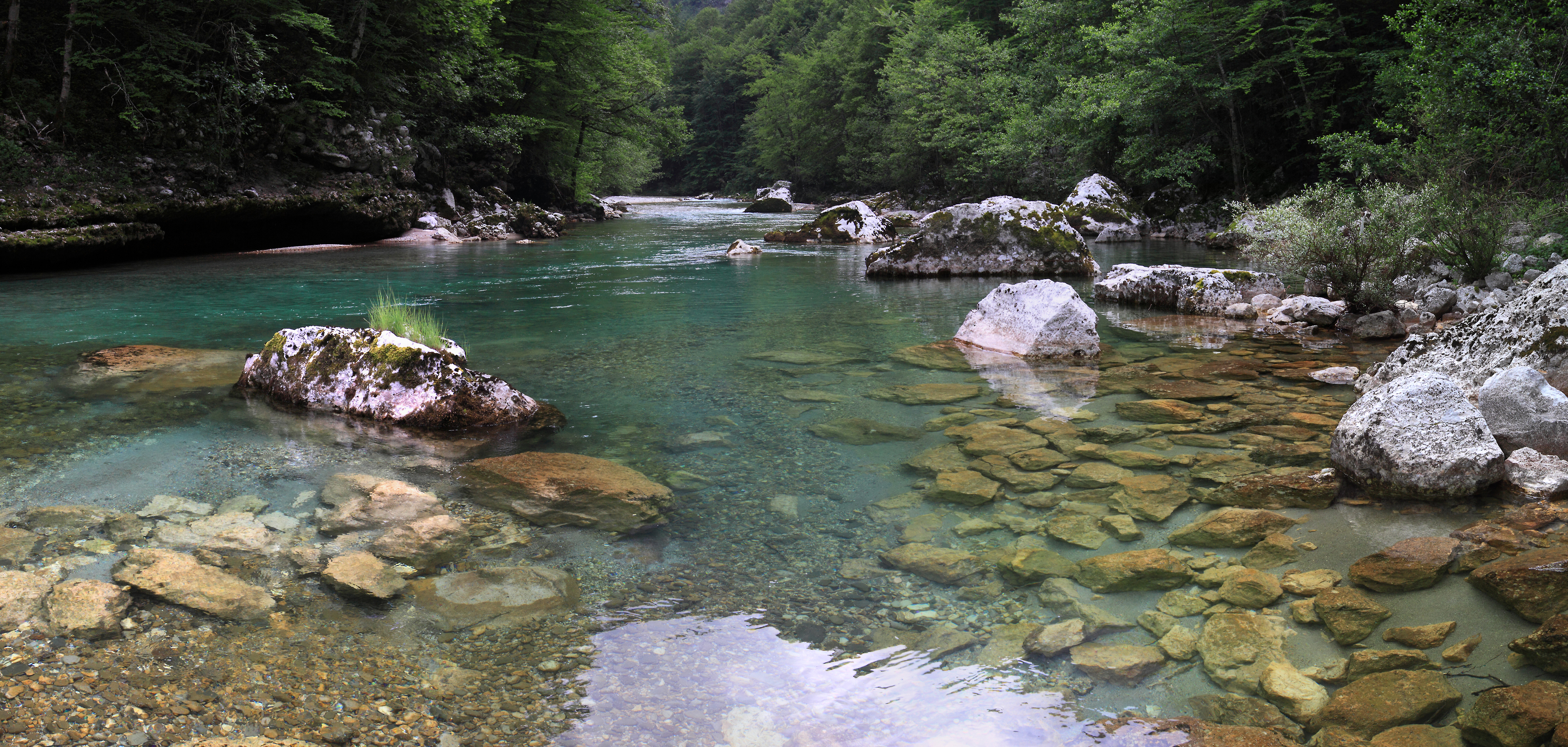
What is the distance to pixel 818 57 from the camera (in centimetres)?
5178

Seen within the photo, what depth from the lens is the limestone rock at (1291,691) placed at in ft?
8.32

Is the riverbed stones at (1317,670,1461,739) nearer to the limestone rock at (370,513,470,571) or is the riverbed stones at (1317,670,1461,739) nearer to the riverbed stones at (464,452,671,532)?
the riverbed stones at (464,452,671,532)

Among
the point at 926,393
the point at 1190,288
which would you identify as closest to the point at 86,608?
the point at 926,393

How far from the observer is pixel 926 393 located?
6422mm

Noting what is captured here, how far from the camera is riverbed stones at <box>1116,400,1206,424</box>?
559 cm

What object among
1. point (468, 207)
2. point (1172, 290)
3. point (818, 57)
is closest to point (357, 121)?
point (468, 207)

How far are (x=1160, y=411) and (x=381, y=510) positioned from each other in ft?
16.0

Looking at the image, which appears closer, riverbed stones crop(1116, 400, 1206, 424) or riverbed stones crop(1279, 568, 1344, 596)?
riverbed stones crop(1279, 568, 1344, 596)

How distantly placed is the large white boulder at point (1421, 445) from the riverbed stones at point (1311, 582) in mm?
1043

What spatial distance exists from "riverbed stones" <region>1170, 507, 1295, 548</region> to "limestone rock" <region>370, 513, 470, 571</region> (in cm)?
315

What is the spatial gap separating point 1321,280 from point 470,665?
A: 10736mm

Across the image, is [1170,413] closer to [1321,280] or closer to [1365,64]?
[1321,280]

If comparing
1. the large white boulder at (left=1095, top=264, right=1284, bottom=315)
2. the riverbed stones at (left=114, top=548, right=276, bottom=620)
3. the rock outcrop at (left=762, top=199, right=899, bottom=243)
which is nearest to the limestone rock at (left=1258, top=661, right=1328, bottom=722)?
the riverbed stones at (left=114, top=548, right=276, bottom=620)

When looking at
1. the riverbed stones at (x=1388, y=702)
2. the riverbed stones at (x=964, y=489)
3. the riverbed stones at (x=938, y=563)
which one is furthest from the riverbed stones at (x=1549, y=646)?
the riverbed stones at (x=964, y=489)
